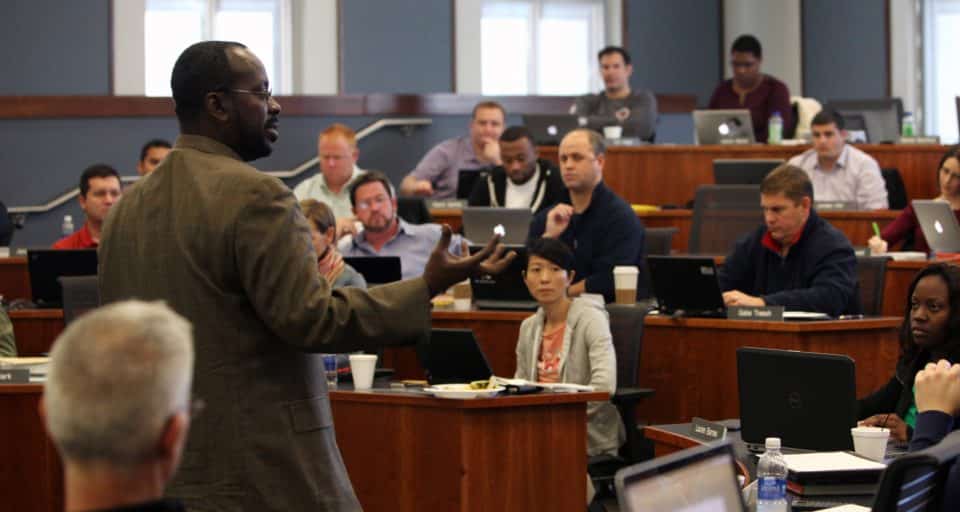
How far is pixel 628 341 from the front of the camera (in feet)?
18.8

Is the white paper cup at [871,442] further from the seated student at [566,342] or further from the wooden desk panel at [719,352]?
the wooden desk panel at [719,352]

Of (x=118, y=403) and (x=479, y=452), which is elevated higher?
(x=118, y=403)

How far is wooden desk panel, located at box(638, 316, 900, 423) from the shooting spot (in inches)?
221

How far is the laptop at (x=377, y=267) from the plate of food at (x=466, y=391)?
1.68m

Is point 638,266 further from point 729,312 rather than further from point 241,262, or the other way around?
point 241,262

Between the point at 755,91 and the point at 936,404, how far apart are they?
305 inches

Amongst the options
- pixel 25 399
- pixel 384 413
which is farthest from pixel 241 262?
pixel 25 399

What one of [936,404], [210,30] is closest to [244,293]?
[936,404]

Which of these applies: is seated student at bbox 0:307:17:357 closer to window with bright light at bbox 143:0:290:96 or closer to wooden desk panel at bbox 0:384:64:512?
wooden desk panel at bbox 0:384:64:512

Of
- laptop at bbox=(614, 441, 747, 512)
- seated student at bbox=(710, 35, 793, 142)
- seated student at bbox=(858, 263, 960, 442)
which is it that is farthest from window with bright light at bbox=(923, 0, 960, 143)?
laptop at bbox=(614, 441, 747, 512)

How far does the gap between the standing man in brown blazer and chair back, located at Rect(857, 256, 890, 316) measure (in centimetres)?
406

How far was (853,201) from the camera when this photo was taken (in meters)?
8.63

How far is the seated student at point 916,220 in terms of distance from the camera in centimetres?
748

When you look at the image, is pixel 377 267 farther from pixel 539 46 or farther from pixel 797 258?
pixel 539 46
